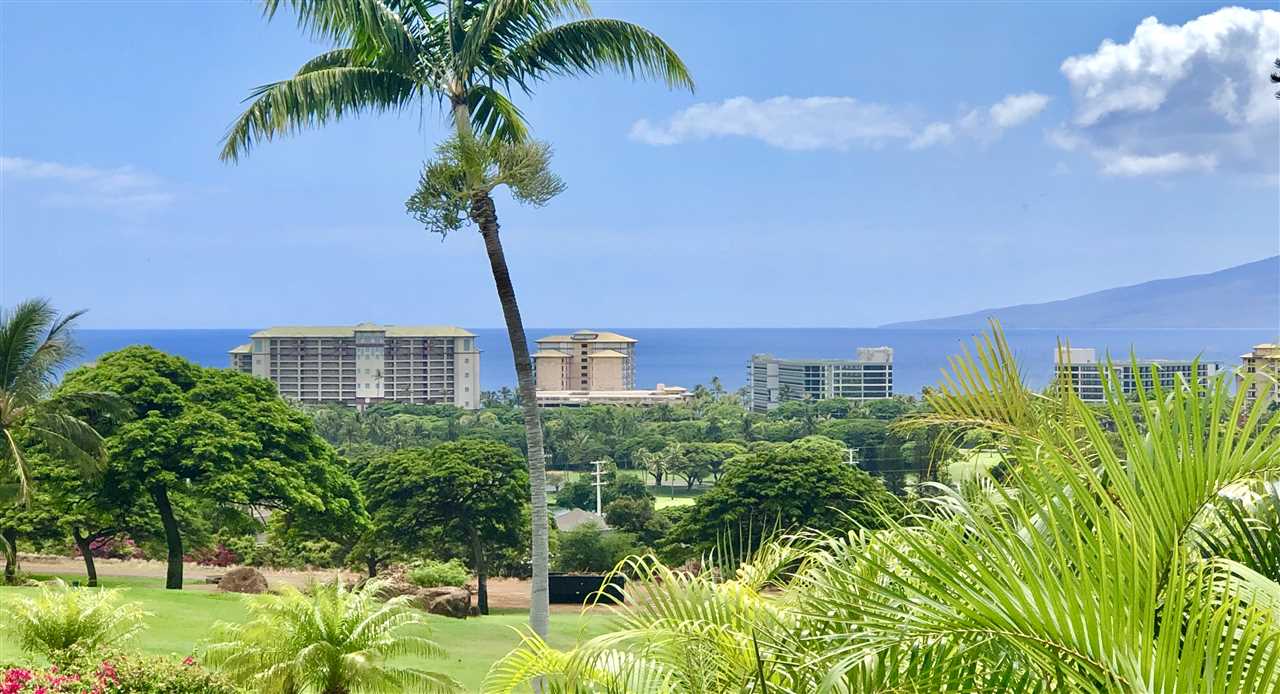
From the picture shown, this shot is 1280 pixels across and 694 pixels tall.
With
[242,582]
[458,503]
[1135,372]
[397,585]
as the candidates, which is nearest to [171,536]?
[242,582]

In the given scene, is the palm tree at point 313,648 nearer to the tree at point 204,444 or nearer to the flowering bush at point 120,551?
the tree at point 204,444

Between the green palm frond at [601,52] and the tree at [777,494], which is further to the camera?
the tree at [777,494]

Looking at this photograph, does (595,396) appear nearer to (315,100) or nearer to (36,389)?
(36,389)

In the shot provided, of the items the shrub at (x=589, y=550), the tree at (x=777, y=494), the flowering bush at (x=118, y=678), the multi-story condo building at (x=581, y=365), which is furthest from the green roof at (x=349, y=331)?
the flowering bush at (x=118, y=678)

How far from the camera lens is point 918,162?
17275 cm

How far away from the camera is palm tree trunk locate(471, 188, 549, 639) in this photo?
27.0 ft

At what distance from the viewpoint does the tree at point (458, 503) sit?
A: 20.3 metres

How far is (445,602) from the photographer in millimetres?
14844

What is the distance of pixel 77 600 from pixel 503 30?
15.8 ft

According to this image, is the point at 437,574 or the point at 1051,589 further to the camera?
the point at 437,574

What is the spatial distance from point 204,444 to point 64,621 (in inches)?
315

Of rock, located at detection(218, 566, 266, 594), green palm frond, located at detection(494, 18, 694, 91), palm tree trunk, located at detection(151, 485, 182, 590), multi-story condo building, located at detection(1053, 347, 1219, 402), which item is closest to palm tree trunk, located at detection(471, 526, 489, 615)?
rock, located at detection(218, 566, 266, 594)

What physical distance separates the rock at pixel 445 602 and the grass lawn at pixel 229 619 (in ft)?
1.94

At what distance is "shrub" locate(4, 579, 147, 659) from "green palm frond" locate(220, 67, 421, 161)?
311 cm
